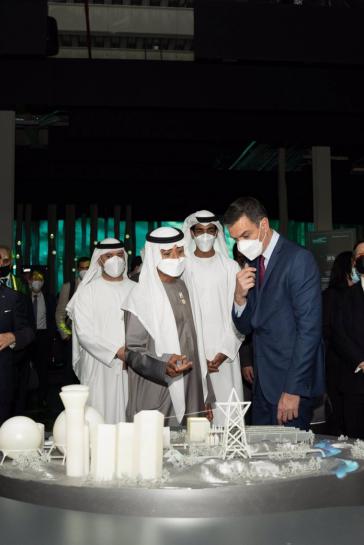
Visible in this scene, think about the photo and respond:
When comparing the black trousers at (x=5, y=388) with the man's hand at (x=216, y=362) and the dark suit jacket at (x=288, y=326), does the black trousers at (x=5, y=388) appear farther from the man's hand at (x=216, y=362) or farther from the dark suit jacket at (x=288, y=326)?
the dark suit jacket at (x=288, y=326)

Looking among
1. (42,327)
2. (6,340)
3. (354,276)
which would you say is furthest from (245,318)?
(42,327)

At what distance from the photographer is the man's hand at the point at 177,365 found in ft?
10.5

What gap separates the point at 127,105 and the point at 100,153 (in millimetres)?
4493

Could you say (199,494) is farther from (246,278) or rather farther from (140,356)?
(140,356)

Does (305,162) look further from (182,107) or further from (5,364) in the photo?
(5,364)

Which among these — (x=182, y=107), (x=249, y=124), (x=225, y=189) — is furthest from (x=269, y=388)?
(x=225, y=189)

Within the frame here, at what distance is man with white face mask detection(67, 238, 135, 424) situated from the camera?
14.9 feet

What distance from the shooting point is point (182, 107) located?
8094 mm

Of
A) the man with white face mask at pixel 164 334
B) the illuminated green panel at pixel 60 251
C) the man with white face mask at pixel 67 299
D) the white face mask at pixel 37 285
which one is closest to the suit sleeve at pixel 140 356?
the man with white face mask at pixel 164 334

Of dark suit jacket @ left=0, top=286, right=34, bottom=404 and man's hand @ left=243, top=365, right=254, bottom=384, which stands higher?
dark suit jacket @ left=0, top=286, right=34, bottom=404

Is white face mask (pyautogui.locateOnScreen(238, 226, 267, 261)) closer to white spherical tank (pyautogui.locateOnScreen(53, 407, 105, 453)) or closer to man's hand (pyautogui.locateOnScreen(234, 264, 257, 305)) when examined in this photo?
man's hand (pyautogui.locateOnScreen(234, 264, 257, 305))

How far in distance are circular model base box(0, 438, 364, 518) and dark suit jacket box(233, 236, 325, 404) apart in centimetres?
113

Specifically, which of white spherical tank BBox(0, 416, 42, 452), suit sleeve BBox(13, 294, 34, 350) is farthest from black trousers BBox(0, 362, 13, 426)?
white spherical tank BBox(0, 416, 42, 452)

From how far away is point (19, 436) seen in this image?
2.07m
